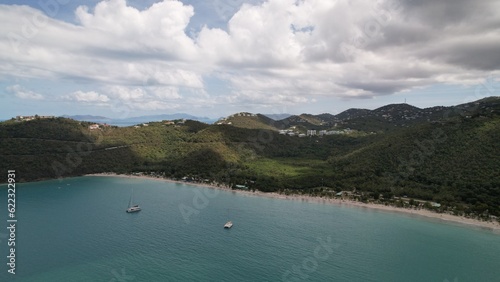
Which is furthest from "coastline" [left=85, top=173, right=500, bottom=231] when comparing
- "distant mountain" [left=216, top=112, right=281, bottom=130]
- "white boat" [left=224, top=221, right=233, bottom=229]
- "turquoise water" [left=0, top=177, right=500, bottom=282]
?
"distant mountain" [left=216, top=112, right=281, bottom=130]

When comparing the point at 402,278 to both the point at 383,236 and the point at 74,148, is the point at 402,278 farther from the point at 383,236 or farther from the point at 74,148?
the point at 74,148

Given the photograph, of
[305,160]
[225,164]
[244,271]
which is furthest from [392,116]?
[244,271]

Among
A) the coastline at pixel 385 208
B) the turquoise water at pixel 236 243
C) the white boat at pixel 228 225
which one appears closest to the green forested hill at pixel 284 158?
the coastline at pixel 385 208

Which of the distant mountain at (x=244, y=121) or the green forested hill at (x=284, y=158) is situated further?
the distant mountain at (x=244, y=121)

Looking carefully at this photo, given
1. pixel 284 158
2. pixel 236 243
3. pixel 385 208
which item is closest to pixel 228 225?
pixel 236 243

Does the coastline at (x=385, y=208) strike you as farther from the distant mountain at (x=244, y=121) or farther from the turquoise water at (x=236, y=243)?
the distant mountain at (x=244, y=121)
